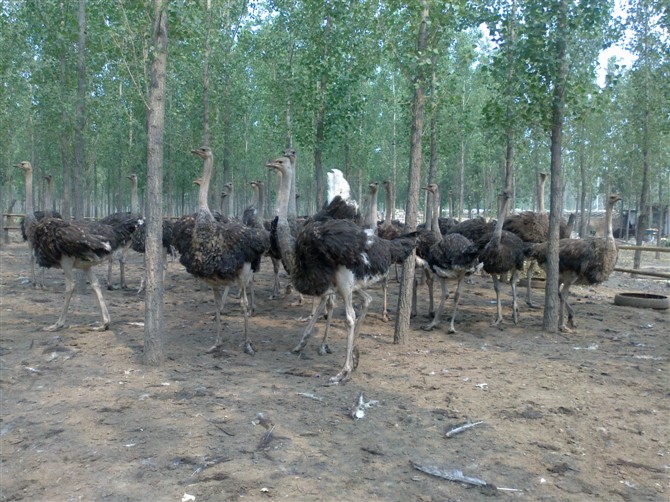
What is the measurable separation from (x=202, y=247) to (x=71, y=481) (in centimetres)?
353

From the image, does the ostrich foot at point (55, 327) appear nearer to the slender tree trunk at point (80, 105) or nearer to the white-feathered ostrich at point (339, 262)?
the slender tree trunk at point (80, 105)

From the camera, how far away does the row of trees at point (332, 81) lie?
8.29m

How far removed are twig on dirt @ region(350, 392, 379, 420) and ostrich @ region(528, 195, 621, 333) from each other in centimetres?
454

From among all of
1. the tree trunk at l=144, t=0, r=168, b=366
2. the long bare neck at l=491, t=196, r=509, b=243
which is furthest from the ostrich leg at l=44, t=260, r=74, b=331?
the long bare neck at l=491, t=196, r=509, b=243

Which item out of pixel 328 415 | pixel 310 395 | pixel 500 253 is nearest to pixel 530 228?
pixel 500 253

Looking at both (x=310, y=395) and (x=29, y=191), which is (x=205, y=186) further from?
(x=29, y=191)

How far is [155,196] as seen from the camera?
6691mm

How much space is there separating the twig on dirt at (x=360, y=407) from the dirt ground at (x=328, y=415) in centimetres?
7

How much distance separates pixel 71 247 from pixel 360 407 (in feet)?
15.8

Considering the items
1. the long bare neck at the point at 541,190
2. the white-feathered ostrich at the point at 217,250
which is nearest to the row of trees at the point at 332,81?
the long bare neck at the point at 541,190

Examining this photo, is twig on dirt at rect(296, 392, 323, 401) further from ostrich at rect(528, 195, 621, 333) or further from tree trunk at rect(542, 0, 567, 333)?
ostrich at rect(528, 195, 621, 333)

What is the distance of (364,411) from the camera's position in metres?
5.55

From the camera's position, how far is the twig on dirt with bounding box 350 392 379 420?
17.8 ft

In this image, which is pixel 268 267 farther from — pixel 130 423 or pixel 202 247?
pixel 130 423
